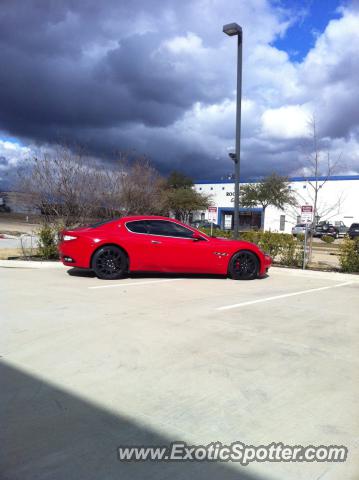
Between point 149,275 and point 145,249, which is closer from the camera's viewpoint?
point 145,249

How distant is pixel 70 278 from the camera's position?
941cm

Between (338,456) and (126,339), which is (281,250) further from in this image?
(338,456)

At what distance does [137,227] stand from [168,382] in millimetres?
6064

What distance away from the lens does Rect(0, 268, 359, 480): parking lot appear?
2.68m

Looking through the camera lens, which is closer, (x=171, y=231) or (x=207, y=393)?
(x=207, y=393)

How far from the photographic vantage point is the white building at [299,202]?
5244 cm

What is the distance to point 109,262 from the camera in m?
9.37

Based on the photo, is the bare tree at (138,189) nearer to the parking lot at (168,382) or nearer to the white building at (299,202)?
the parking lot at (168,382)

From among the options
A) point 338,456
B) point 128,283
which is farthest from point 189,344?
point 128,283

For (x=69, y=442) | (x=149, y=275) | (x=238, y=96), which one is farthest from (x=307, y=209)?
(x=69, y=442)

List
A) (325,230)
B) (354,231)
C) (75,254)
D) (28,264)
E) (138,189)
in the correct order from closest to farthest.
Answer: (75,254), (28,264), (138,189), (354,231), (325,230)

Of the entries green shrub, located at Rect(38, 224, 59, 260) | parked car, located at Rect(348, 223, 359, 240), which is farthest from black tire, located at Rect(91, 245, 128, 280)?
parked car, located at Rect(348, 223, 359, 240)

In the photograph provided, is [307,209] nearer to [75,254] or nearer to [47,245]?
[75,254]

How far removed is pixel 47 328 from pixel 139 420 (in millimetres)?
2581
